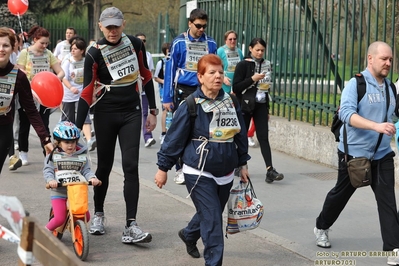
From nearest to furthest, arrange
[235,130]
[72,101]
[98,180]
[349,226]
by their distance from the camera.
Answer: [235,130]
[98,180]
[349,226]
[72,101]

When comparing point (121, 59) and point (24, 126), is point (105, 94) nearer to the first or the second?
point (121, 59)

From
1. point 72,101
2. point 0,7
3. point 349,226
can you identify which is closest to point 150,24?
point 0,7

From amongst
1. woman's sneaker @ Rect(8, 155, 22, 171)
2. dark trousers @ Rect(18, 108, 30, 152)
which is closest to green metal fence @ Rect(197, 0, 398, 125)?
dark trousers @ Rect(18, 108, 30, 152)

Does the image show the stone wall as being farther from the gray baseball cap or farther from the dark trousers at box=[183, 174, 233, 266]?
the dark trousers at box=[183, 174, 233, 266]

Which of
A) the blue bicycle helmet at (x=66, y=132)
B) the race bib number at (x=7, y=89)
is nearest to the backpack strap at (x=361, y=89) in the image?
the blue bicycle helmet at (x=66, y=132)

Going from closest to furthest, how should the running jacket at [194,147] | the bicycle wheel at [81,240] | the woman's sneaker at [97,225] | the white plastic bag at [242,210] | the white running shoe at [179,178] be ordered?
the running jacket at [194,147] < the white plastic bag at [242,210] < the bicycle wheel at [81,240] < the woman's sneaker at [97,225] < the white running shoe at [179,178]

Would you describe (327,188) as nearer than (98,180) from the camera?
No

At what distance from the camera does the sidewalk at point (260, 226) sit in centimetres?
654

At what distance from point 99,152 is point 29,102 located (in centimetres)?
78

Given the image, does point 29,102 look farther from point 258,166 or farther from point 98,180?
point 258,166

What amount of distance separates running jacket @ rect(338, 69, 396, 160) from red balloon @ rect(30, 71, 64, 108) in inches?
147

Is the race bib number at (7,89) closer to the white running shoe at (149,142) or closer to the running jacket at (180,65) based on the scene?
the running jacket at (180,65)

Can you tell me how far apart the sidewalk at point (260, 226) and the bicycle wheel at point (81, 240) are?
110mm

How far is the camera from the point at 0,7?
33.2 m
